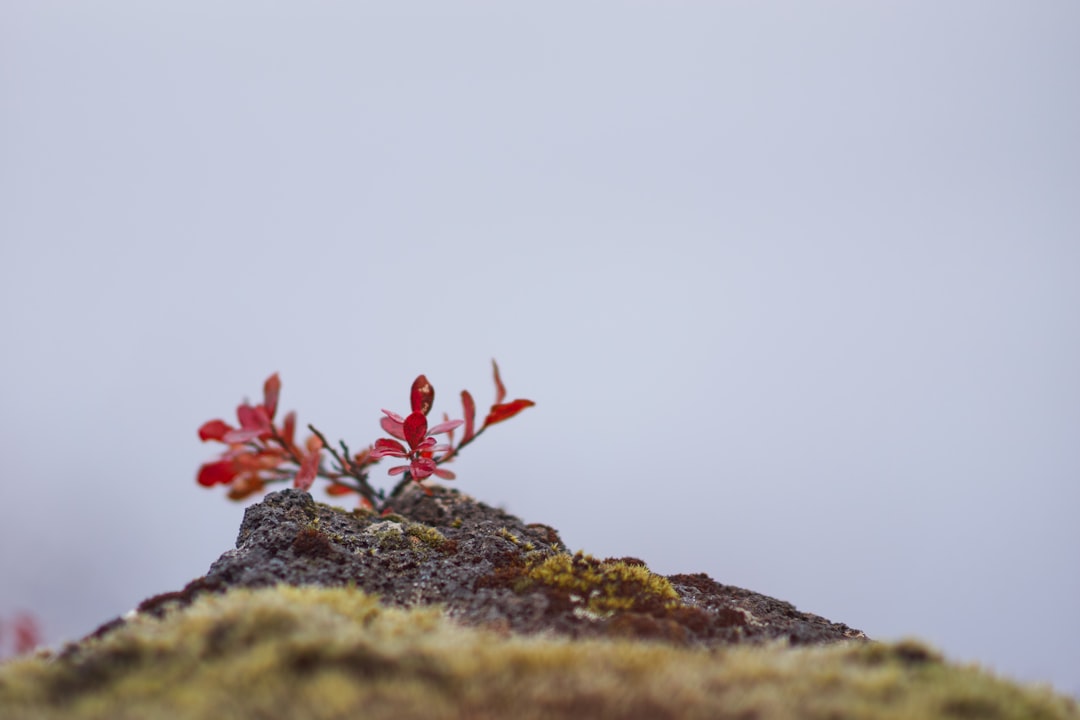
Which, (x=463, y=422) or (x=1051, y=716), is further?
(x=463, y=422)

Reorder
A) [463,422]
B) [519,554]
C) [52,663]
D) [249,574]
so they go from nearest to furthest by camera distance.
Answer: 1. [52,663]
2. [249,574]
3. [519,554]
4. [463,422]

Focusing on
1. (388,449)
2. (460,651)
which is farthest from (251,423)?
(460,651)

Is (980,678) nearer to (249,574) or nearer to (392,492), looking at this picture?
(249,574)

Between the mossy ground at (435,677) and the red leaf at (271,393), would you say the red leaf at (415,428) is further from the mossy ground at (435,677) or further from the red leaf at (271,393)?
the mossy ground at (435,677)

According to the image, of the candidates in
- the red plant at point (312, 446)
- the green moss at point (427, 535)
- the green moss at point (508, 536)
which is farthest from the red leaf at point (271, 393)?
the green moss at point (508, 536)

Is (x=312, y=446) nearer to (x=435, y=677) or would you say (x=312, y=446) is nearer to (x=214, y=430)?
(x=214, y=430)

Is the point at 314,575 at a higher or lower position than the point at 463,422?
lower

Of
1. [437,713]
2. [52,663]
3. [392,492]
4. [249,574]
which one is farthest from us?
[392,492]

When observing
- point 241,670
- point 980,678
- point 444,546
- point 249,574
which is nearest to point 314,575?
point 249,574
